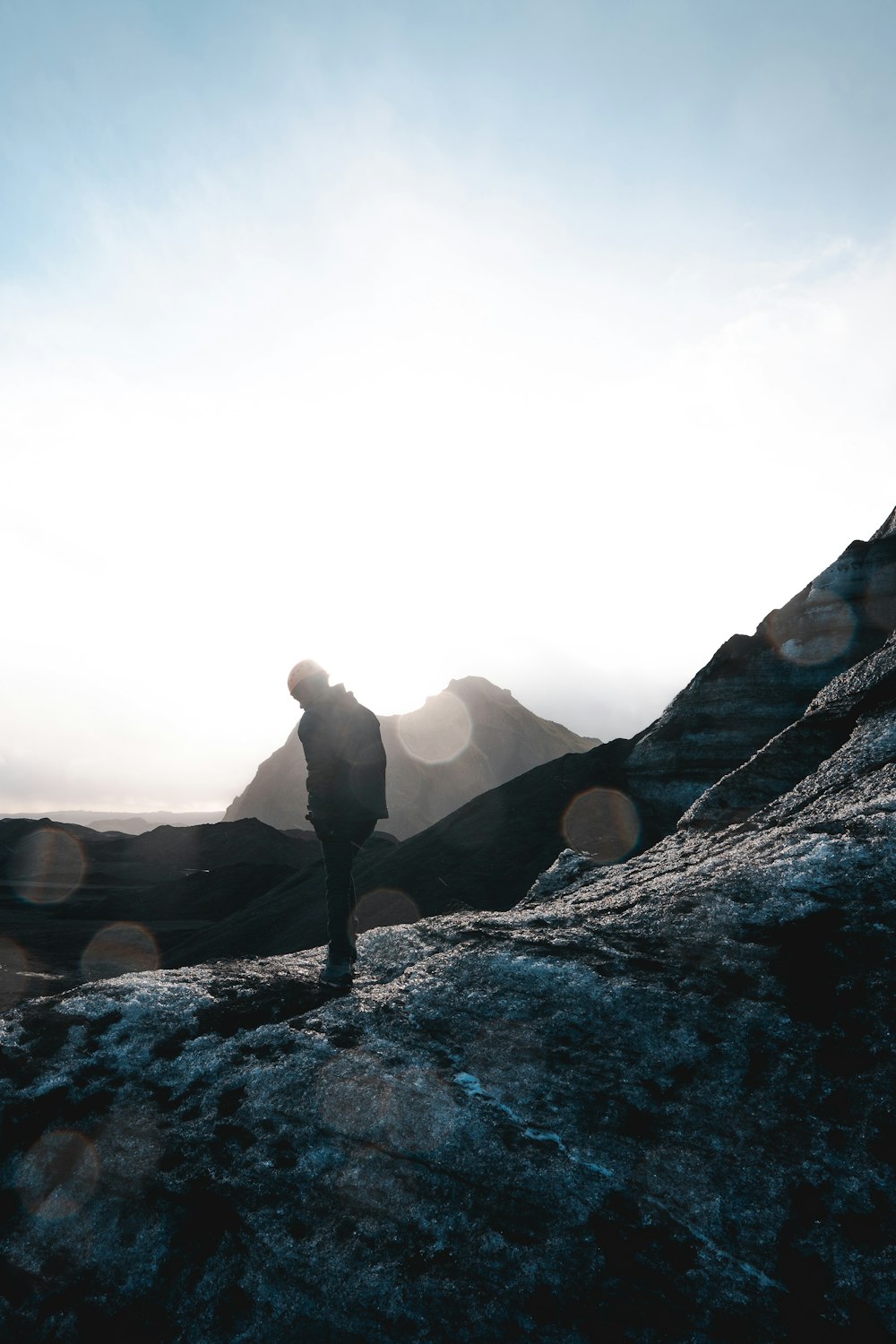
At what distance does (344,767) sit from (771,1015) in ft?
12.0

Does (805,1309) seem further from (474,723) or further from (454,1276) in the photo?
(474,723)

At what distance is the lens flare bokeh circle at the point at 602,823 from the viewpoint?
1855 centimetres

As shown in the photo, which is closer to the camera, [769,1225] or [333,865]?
[769,1225]

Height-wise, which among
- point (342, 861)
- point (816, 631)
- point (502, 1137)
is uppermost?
point (816, 631)

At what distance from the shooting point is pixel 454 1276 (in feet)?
9.07

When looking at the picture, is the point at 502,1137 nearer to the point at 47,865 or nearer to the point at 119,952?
the point at 119,952

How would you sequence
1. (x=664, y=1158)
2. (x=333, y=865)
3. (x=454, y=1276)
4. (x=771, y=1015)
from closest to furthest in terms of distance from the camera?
(x=454, y=1276) → (x=664, y=1158) → (x=771, y=1015) → (x=333, y=865)

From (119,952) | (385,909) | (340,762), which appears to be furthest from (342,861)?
(119,952)

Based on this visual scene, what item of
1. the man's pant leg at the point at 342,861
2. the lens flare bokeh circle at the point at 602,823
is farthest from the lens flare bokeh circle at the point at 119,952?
the man's pant leg at the point at 342,861

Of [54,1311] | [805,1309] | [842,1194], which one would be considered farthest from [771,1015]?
[54,1311]

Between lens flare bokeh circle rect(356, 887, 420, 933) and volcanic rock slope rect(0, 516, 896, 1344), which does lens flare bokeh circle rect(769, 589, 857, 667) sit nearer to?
lens flare bokeh circle rect(356, 887, 420, 933)

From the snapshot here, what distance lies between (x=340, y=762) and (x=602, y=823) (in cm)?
1628

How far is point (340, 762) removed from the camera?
19.7 feet

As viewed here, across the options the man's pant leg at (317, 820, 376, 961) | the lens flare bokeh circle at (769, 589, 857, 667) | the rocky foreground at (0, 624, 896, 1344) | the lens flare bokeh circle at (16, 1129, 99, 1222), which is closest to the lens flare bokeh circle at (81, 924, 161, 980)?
the man's pant leg at (317, 820, 376, 961)
